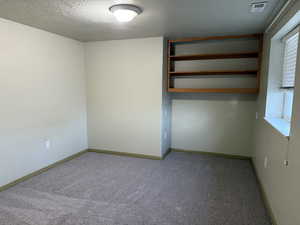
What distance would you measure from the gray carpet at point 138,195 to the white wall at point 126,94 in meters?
0.54

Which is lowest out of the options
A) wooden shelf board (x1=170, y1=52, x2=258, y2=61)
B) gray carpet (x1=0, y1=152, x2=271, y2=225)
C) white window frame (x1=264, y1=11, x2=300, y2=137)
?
gray carpet (x1=0, y1=152, x2=271, y2=225)

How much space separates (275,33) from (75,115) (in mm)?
3507

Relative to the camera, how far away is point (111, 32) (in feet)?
10.7

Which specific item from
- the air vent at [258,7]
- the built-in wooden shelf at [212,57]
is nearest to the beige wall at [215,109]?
the built-in wooden shelf at [212,57]

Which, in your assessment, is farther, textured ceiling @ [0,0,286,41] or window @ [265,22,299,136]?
window @ [265,22,299,136]

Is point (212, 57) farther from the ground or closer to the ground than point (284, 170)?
farther from the ground

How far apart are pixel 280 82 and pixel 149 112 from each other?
211 cm

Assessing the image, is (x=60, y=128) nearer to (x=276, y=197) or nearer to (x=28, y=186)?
(x=28, y=186)

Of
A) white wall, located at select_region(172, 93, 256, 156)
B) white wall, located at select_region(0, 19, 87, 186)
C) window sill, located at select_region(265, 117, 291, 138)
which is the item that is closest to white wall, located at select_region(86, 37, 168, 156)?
white wall, located at select_region(0, 19, 87, 186)

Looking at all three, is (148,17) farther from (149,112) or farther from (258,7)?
(149,112)

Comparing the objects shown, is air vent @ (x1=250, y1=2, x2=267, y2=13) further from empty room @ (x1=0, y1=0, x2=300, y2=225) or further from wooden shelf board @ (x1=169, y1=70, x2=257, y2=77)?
wooden shelf board @ (x1=169, y1=70, x2=257, y2=77)

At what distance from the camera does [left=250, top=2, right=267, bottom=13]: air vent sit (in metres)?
2.05

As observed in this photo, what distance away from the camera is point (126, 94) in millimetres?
3883

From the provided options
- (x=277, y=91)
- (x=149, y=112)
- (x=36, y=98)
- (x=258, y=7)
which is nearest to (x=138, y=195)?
(x=149, y=112)
